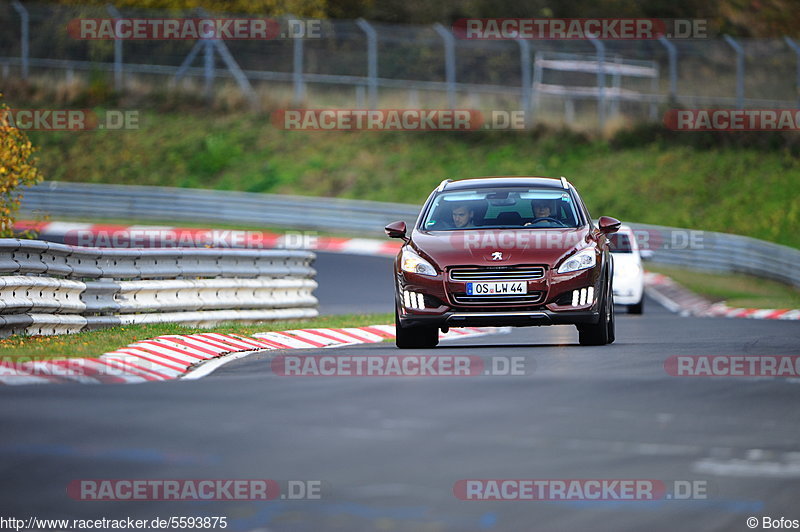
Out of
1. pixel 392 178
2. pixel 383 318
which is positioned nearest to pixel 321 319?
pixel 383 318

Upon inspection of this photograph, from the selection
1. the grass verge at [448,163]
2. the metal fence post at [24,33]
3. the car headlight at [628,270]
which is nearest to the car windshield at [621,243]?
the car headlight at [628,270]

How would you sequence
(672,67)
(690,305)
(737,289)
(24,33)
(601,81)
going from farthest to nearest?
(24,33) < (601,81) < (672,67) < (737,289) < (690,305)

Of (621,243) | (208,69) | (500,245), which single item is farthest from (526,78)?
(500,245)

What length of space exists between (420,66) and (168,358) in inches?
1288

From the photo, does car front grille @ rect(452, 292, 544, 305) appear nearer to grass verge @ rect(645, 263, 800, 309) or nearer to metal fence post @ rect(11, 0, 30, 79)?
grass verge @ rect(645, 263, 800, 309)

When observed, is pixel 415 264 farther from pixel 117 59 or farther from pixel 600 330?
pixel 117 59

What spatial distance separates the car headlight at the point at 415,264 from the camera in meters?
14.2

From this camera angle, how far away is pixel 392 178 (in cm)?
4541

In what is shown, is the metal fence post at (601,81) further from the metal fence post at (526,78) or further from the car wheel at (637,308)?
the car wheel at (637,308)

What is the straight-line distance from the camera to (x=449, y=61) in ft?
143

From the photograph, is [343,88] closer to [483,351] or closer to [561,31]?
[561,31]

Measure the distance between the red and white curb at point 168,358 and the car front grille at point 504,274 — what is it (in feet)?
6.97

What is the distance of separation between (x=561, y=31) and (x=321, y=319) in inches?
1344

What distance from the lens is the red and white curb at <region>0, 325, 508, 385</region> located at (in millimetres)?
11265
